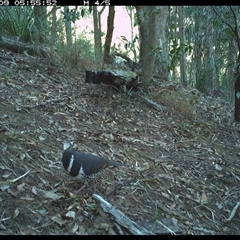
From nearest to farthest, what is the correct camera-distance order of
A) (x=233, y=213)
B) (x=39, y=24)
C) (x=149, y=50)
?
(x=233, y=213) < (x=149, y=50) < (x=39, y=24)

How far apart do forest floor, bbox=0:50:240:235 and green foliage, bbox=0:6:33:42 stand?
28.5 inches

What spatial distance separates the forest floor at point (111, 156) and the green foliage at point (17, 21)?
2.38 feet

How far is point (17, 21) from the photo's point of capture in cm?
634

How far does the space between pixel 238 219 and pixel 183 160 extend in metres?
1.10

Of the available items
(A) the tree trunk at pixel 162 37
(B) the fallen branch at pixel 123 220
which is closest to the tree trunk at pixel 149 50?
(A) the tree trunk at pixel 162 37

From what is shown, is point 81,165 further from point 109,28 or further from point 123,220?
point 109,28

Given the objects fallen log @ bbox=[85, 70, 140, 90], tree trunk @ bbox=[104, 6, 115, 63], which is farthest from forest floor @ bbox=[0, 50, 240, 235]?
tree trunk @ bbox=[104, 6, 115, 63]

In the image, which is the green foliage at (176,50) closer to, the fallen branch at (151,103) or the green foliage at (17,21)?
the fallen branch at (151,103)

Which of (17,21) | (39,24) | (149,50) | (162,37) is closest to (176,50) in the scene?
(149,50)

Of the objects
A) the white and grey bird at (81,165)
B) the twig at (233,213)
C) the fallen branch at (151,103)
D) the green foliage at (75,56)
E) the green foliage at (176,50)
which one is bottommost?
the twig at (233,213)

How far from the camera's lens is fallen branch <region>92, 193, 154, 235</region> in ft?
8.05

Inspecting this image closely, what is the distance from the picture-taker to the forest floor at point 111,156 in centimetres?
264

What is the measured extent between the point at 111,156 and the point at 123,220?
128cm
